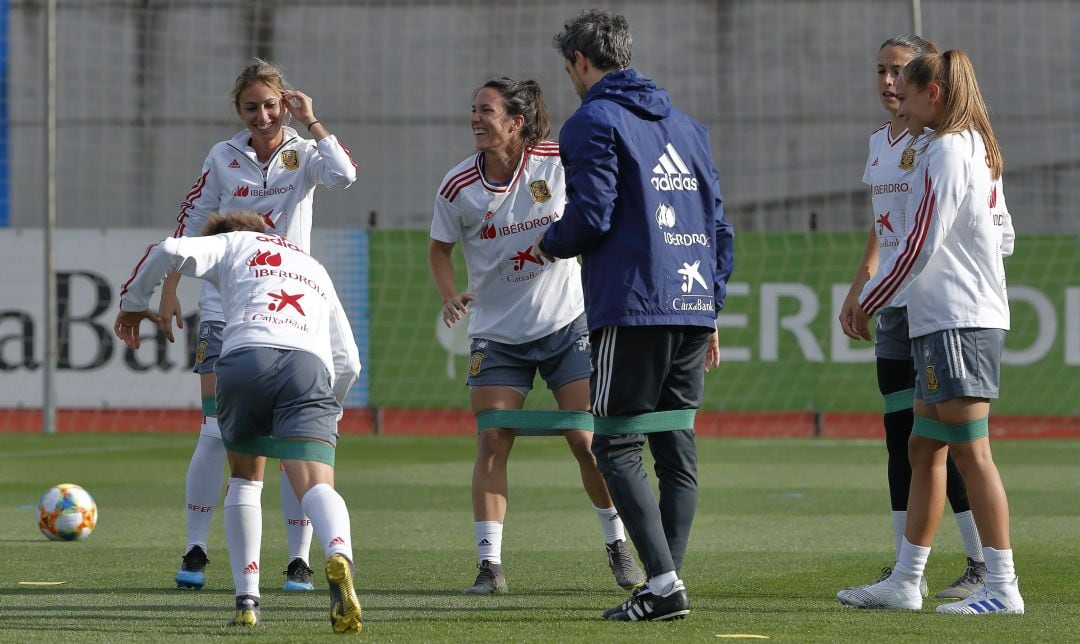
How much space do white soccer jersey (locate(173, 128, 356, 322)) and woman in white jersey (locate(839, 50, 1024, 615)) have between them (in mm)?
2242

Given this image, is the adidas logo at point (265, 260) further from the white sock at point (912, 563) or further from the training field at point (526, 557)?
the white sock at point (912, 563)

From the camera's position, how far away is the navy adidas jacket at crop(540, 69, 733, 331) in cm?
466

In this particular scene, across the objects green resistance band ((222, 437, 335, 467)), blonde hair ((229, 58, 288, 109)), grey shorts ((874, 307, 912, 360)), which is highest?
blonde hair ((229, 58, 288, 109))

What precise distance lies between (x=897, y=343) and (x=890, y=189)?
56 cm

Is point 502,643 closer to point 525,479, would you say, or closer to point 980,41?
point 525,479

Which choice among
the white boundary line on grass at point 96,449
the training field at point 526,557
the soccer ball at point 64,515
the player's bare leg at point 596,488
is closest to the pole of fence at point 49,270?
the white boundary line on grass at point 96,449

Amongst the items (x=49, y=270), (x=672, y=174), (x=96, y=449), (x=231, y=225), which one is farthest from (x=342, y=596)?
(x=49, y=270)

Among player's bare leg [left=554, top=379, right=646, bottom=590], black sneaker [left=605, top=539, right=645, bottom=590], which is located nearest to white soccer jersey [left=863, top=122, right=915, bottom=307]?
player's bare leg [left=554, top=379, right=646, bottom=590]

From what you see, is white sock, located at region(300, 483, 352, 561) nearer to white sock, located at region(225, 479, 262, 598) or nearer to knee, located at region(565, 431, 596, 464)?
white sock, located at region(225, 479, 262, 598)

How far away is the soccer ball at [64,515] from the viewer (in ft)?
23.2

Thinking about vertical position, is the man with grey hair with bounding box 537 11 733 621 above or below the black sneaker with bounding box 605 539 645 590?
above

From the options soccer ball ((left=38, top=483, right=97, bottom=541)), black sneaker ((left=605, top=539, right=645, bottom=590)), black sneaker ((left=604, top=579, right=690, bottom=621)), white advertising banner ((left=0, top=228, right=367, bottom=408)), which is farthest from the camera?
white advertising banner ((left=0, top=228, right=367, bottom=408))

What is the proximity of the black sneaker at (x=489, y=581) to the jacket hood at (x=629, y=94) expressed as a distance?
5.93 feet

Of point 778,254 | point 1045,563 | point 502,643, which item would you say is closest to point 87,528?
point 502,643
